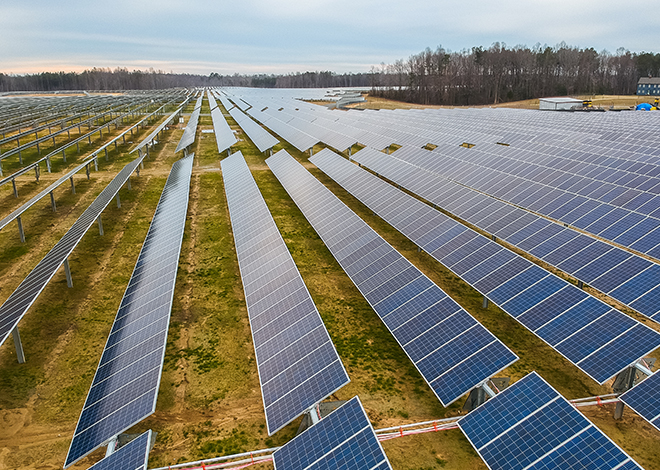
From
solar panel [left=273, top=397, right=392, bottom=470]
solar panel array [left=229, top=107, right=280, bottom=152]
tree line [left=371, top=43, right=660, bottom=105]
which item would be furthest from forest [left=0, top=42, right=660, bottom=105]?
solar panel [left=273, top=397, right=392, bottom=470]

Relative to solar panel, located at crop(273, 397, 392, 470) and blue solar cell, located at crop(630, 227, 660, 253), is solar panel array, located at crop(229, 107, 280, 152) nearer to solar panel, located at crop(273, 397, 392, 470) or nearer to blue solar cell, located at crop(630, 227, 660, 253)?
blue solar cell, located at crop(630, 227, 660, 253)

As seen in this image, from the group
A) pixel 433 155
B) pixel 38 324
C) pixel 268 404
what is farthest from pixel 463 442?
pixel 433 155

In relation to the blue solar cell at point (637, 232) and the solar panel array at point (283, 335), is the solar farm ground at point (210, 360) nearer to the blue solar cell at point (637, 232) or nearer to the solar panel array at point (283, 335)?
the solar panel array at point (283, 335)

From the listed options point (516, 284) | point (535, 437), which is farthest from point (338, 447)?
point (516, 284)

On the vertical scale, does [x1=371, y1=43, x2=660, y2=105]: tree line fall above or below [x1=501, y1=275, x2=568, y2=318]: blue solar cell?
above

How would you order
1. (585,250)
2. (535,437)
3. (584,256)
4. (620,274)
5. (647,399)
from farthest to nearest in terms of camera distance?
1. (585,250)
2. (584,256)
3. (620,274)
4. (647,399)
5. (535,437)

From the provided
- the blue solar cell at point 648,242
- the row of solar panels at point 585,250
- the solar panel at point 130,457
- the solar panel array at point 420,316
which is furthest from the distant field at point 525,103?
the solar panel at point 130,457

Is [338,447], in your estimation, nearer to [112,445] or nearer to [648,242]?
[112,445]

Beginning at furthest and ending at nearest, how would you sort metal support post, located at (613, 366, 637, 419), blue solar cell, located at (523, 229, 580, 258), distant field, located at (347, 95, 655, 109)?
distant field, located at (347, 95, 655, 109) → blue solar cell, located at (523, 229, 580, 258) → metal support post, located at (613, 366, 637, 419)
